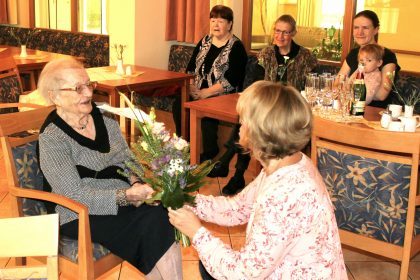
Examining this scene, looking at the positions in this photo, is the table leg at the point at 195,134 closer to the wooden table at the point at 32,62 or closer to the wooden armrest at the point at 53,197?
the wooden armrest at the point at 53,197

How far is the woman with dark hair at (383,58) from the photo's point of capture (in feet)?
12.1

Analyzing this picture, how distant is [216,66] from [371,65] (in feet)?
4.90

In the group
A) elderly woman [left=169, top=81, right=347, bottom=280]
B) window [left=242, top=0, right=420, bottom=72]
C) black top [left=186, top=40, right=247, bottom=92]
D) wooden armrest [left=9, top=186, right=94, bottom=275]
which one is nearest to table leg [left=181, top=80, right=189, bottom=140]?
black top [left=186, top=40, right=247, bottom=92]

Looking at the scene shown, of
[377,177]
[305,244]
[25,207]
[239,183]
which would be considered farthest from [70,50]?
[305,244]

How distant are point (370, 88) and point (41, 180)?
2.22 m

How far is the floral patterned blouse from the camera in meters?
1.56

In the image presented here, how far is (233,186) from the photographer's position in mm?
4121

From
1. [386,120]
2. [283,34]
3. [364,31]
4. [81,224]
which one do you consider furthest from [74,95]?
[364,31]

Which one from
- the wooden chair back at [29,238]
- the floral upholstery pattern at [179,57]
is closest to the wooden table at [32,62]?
the floral upholstery pattern at [179,57]

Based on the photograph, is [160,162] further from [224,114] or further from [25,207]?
[224,114]

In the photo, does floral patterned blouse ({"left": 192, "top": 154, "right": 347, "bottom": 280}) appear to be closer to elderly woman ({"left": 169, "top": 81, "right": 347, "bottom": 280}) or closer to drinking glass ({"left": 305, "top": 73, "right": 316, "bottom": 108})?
elderly woman ({"left": 169, "top": 81, "right": 347, "bottom": 280})

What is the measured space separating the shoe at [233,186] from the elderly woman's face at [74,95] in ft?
6.21

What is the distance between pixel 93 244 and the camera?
2.23 meters

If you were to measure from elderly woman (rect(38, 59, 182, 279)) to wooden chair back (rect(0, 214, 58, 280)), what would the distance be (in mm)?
751
